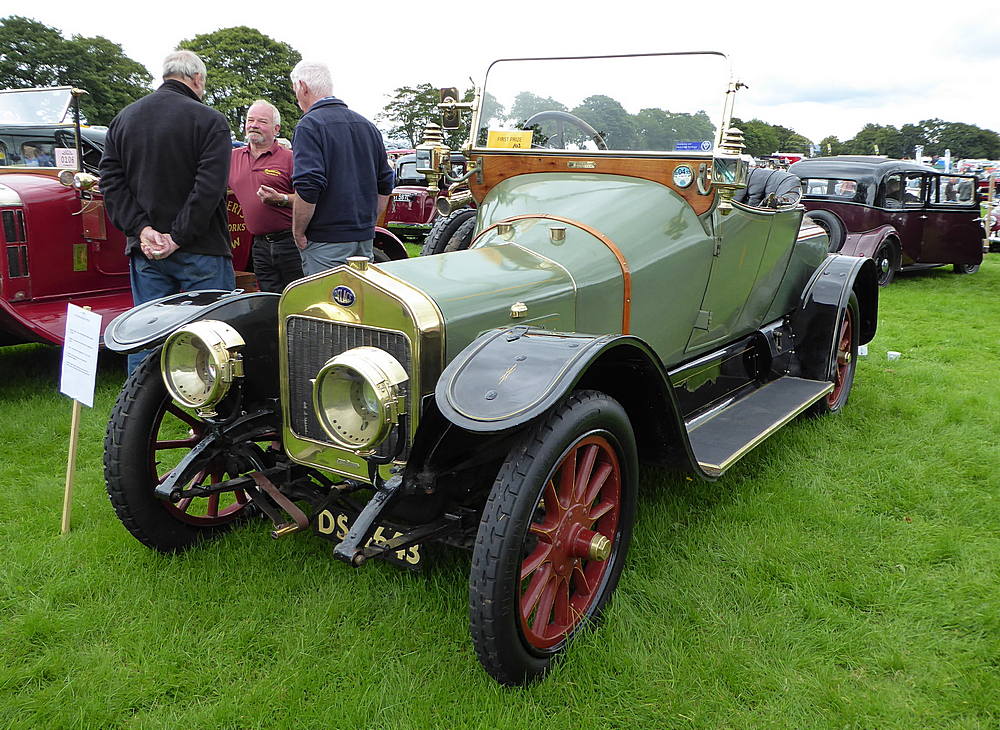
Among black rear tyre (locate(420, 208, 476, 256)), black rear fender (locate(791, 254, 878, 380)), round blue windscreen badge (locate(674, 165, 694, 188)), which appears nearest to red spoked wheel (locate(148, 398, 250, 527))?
black rear tyre (locate(420, 208, 476, 256))

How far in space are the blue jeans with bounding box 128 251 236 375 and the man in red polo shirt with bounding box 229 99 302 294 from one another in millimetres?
597

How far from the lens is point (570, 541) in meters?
2.29

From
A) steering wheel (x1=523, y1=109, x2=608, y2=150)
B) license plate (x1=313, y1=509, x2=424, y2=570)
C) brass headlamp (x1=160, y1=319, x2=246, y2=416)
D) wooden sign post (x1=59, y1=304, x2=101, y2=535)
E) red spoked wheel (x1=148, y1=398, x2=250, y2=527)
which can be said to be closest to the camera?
license plate (x1=313, y1=509, x2=424, y2=570)

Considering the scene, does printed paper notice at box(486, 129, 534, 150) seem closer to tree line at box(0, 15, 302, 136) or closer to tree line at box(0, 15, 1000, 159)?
tree line at box(0, 15, 1000, 159)

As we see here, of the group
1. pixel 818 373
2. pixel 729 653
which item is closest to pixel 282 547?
pixel 729 653

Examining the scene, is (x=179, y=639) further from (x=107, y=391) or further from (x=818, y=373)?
(x=818, y=373)

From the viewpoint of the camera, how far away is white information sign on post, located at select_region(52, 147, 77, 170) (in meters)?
5.16

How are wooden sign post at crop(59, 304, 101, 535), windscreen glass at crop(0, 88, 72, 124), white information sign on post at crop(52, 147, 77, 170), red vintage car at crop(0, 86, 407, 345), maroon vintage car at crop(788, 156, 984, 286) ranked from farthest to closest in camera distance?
maroon vintage car at crop(788, 156, 984, 286) < windscreen glass at crop(0, 88, 72, 124) < white information sign on post at crop(52, 147, 77, 170) < red vintage car at crop(0, 86, 407, 345) < wooden sign post at crop(59, 304, 101, 535)

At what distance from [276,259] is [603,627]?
10.3 feet

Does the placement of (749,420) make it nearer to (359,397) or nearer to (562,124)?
(562,124)

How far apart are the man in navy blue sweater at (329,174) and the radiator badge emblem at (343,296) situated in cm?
122

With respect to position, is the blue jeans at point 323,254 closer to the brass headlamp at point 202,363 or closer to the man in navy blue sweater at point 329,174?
the man in navy blue sweater at point 329,174

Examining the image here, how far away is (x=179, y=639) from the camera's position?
7.85ft

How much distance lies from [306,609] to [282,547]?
450mm
